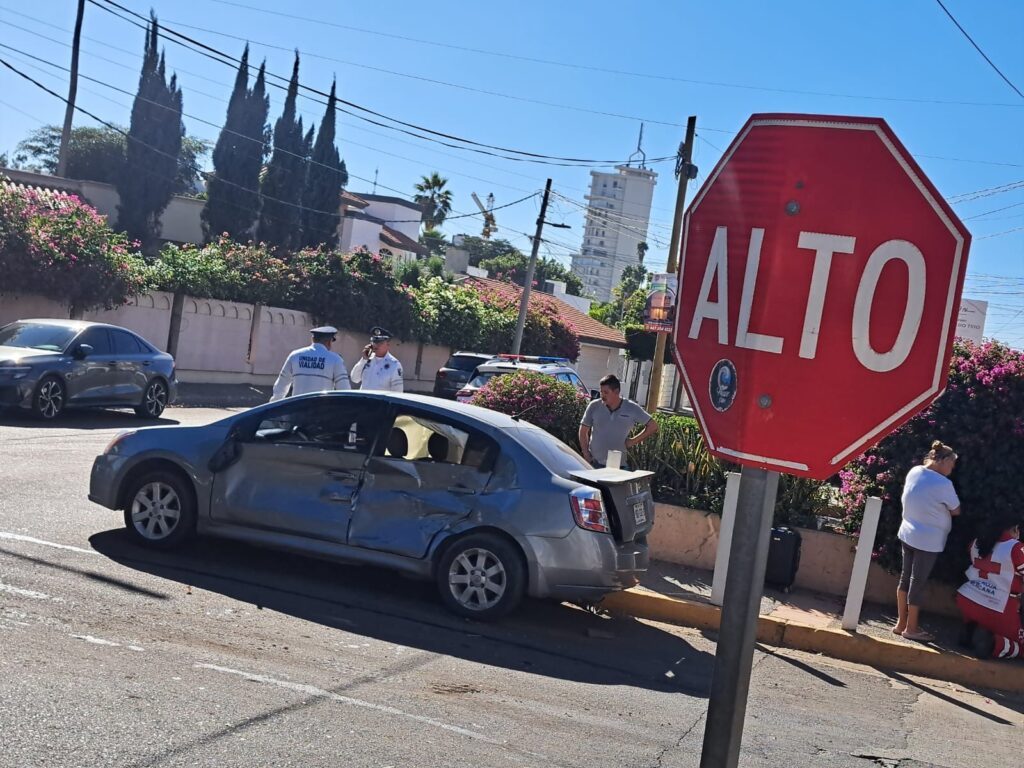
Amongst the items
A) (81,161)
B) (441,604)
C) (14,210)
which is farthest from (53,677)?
(81,161)

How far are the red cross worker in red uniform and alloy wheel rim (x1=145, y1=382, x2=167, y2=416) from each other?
13.1m

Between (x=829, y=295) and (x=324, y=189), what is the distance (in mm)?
56086

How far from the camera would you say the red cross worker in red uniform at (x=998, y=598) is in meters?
8.52

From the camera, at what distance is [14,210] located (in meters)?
21.3

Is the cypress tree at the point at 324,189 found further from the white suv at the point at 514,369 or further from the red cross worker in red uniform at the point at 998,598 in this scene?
the red cross worker in red uniform at the point at 998,598

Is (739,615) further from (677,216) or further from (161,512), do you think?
(677,216)

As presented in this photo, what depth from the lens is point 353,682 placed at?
6043mm

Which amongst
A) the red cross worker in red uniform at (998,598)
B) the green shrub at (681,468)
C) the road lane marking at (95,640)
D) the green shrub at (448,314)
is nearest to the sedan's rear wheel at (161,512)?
the road lane marking at (95,640)

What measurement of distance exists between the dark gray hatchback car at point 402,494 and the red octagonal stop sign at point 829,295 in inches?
217

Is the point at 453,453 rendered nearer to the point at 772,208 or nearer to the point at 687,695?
the point at 687,695

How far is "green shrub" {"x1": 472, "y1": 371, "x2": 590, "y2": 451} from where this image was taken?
11.6 m

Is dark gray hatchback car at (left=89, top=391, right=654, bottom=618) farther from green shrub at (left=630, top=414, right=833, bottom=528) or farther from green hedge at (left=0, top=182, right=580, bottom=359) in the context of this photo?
green hedge at (left=0, top=182, right=580, bottom=359)

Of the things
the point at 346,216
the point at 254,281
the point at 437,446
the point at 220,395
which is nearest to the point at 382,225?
the point at 346,216

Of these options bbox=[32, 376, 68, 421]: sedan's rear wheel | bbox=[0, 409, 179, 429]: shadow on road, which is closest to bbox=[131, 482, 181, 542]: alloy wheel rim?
bbox=[0, 409, 179, 429]: shadow on road
